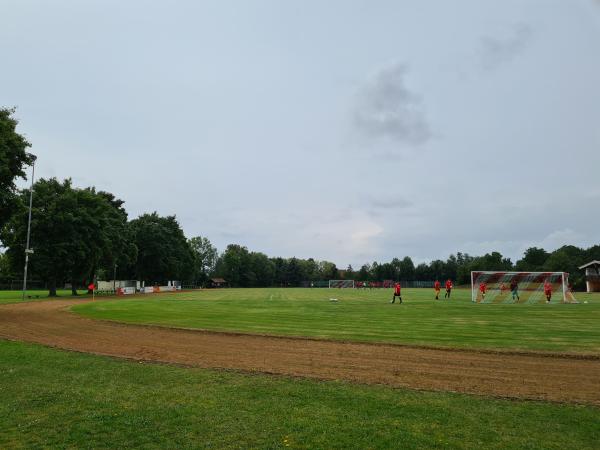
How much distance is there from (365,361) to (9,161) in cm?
2615

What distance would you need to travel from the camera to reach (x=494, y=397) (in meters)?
8.84

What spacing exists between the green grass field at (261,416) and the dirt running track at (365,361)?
106 centimetres

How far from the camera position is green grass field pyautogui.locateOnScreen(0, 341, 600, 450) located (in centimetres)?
646

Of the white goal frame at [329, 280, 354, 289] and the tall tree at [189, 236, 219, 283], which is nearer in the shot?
the white goal frame at [329, 280, 354, 289]

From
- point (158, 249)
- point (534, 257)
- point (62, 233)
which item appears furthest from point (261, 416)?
point (534, 257)

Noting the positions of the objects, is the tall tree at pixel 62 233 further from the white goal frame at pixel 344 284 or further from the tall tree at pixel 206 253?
the tall tree at pixel 206 253

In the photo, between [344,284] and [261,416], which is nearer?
[261,416]

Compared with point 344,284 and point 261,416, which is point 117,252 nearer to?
point 261,416

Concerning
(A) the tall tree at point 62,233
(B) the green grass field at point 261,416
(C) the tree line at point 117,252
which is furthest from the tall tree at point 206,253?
(B) the green grass field at point 261,416

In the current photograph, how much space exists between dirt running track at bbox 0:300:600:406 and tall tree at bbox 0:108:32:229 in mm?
12844

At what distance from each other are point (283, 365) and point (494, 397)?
17.5ft

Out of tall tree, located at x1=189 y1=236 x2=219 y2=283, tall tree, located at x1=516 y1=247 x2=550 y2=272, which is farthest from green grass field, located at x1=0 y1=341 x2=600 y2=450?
tall tree, located at x1=189 y1=236 x2=219 y2=283

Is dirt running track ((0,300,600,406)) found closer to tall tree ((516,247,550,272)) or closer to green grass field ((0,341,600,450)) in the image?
green grass field ((0,341,600,450))

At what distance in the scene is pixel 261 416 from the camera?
756 cm
